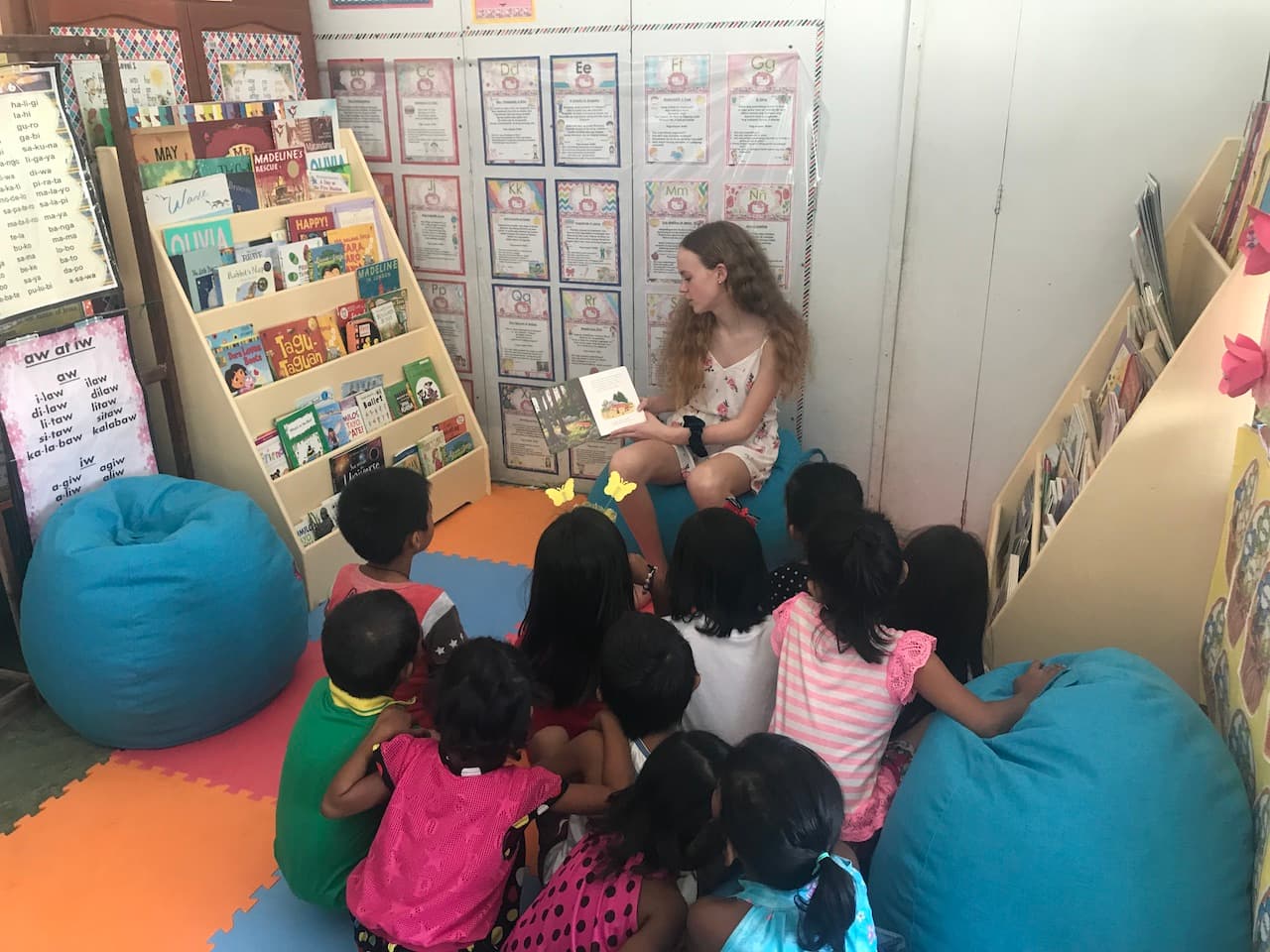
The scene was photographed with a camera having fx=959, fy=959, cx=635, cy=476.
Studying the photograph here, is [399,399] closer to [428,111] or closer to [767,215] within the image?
[428,111]

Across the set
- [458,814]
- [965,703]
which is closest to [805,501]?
[965,703]

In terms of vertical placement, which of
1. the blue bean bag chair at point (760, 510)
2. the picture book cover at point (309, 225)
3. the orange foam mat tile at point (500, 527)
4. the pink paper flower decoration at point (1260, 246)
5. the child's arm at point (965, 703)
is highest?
the pink paper flower decoration at point (1260, 246)

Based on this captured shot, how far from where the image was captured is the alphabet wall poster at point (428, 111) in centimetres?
358

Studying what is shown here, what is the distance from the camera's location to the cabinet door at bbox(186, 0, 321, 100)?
316 centimetres

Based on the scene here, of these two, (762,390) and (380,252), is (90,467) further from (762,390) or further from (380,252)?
(762,390)

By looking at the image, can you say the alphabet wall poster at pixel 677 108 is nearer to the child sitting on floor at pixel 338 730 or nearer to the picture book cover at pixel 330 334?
the picture book cover at pixel 330 334

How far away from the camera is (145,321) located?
2.88m

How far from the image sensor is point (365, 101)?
147 inches

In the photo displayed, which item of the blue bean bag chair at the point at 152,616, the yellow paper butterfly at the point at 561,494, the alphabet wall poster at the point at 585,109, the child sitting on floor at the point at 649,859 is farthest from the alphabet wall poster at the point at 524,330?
the child sitting on floor at the point at 649,859

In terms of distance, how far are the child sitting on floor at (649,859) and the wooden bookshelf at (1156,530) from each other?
3.64 ft

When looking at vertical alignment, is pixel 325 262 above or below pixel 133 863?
above

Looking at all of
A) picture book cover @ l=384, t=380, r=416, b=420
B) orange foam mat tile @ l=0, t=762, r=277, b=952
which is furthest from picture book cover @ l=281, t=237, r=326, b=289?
orange foam mat tile @ l=0, t=762, r=277, b=952

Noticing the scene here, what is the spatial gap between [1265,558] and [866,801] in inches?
31.5

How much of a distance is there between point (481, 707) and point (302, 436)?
183 cm
